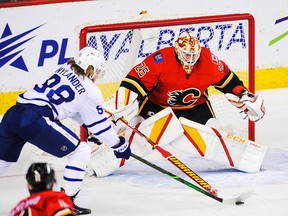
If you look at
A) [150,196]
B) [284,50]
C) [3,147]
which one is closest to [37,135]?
[3,147]

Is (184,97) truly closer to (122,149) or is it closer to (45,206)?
(122,149)

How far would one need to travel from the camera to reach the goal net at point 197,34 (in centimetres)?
618

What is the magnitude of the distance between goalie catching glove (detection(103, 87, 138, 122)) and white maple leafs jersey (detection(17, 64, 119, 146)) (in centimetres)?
61

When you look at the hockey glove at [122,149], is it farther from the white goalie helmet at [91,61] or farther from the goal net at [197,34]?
the goal net at [197,34]

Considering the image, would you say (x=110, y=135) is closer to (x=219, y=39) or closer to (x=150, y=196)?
(x=150, y=196)

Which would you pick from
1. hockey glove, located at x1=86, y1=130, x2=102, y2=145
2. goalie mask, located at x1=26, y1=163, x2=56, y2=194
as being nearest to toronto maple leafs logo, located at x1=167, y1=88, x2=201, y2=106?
hockey glove, located at x1=86, y1=130, x2=102, y2=145

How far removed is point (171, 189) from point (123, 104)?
520 mm

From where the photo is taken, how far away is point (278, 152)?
21.0ft

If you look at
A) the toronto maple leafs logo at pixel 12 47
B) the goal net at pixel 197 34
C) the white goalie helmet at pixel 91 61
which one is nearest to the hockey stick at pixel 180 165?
the goal net at pixel 197 34

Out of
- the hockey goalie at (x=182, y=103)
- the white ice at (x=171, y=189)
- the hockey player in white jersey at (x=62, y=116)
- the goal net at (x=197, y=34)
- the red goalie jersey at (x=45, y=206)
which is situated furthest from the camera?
the goal net at (x=197, y=34)

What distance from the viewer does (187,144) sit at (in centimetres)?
591

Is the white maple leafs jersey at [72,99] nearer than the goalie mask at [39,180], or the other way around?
the goalie mask at [39,180]

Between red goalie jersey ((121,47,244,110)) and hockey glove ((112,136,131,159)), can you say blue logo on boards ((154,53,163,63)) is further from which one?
hockey glove ((112,136,131,159))

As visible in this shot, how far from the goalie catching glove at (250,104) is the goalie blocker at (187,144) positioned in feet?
0.54
